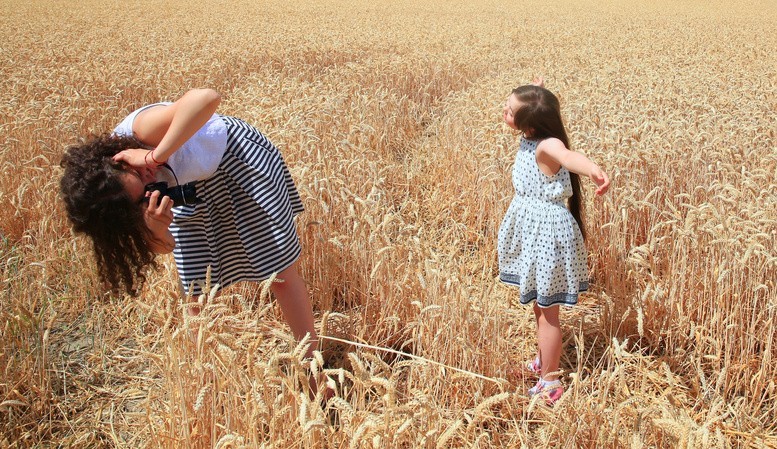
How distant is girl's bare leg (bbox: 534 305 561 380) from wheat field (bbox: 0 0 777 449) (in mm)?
124

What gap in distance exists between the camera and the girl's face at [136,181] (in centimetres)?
186

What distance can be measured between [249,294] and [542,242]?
1.60 meters

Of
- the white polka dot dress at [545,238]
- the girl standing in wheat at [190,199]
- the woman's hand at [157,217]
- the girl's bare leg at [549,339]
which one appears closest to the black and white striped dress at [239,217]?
the girl standing in wheat at [190,199]

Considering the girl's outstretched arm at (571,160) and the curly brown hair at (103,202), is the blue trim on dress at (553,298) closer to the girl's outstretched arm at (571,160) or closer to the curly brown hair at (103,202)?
the girl's outstretched arm at (571,160)

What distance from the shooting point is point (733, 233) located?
94.3 inches

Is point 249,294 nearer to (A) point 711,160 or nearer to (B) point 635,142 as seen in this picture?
(B) point 635,142

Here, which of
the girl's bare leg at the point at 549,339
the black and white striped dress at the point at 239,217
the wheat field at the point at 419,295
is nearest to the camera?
the wheat field at the point at 419,295

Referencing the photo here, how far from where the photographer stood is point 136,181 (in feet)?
6.18

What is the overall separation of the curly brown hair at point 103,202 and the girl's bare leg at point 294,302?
1.77 feet

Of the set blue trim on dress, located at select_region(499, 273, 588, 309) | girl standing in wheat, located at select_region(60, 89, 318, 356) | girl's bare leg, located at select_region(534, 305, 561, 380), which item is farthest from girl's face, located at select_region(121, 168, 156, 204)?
girl's bare leg, located at select_region(534, 305, 561, 380)

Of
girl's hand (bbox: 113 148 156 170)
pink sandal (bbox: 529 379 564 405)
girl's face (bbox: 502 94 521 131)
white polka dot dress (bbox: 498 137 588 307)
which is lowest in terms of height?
pink sandal (bbox: 529 379 564 405)

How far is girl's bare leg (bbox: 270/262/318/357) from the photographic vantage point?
226cm

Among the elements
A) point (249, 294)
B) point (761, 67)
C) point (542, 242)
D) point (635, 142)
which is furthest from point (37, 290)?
point (761, 67)

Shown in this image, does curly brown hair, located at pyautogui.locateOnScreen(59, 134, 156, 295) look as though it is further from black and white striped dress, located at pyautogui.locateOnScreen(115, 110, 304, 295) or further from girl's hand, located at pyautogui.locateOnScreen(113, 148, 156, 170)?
black and white striped dress, located at pyautogui.locateOnScreen(115, 110, 304, 295)
